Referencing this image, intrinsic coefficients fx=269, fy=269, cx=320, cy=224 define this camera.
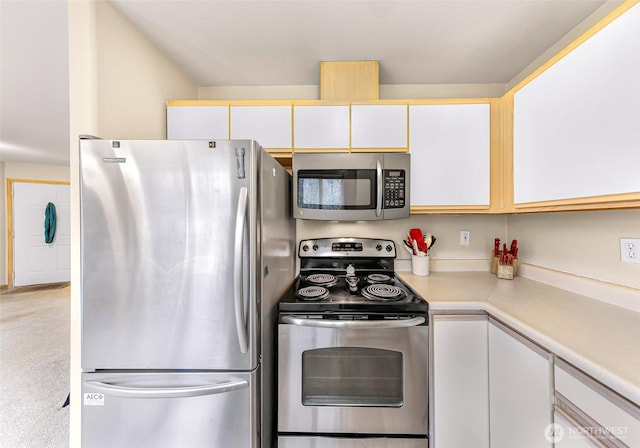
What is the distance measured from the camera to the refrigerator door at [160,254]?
42.3 inches

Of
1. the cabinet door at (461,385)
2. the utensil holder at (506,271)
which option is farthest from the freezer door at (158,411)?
the utensil holder at (506,271)

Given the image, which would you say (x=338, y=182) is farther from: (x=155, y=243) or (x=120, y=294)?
(x=120, y=294)

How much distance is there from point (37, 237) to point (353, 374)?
692 cm

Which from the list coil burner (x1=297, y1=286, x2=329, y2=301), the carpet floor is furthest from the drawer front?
the carpet floor

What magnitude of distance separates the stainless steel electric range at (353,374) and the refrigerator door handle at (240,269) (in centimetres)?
30

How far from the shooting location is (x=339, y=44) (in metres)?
1.70

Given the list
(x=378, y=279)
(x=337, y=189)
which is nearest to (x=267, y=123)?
(x=337, y=189)

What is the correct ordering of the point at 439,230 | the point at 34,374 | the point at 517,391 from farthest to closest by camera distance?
the point at 34,374, the point at 439,230, the point at 517,391

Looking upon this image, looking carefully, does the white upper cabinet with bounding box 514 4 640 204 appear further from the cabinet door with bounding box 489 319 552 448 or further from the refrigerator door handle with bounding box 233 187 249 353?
the refrigerator door handle with bounding box 233 187 249 353

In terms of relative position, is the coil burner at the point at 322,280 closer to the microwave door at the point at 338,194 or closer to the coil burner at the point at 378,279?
the coil burner at the point at 378,279

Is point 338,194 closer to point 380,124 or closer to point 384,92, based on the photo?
point 380,124

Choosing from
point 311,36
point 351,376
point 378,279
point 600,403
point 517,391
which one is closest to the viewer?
point 600,403

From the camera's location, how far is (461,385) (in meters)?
1.28

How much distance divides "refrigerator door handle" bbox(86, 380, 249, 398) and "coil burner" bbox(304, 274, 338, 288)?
794 millimetres
